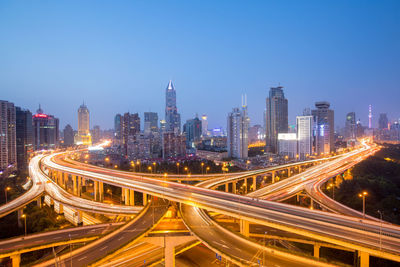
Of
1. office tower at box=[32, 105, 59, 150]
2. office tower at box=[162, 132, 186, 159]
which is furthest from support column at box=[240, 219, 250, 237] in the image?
office tower at box=[32, 105, 59, 150]

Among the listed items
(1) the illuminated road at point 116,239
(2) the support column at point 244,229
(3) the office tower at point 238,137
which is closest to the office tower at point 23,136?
(1) the illuminated road at point 116,239

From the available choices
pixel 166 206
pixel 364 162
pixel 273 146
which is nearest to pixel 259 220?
pixel 166 206

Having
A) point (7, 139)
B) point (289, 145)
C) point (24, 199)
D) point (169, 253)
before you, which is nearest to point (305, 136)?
point (289, 145)

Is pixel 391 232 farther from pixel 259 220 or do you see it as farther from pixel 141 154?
pixel 141 154

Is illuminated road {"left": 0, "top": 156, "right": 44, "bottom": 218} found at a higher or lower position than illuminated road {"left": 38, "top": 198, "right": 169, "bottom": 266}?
lower

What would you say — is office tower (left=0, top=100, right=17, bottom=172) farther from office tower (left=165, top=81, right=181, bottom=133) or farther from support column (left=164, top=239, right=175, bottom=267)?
office tower (left=165, top=81, right=181, bottom=133)

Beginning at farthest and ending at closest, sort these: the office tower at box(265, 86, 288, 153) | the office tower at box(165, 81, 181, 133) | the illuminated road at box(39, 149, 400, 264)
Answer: the office tower at box(165, 81, 181, 133) → the office tower at box(265, 86, 288, 153) → the illuminated road at box(39, 149, 400, 264)

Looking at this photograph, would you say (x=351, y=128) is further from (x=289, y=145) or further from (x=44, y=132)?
(x=44, y=132)
